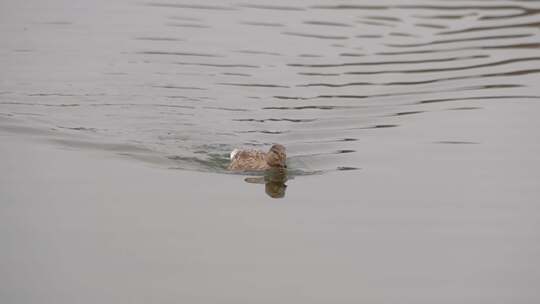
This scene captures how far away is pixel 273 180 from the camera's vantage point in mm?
12656

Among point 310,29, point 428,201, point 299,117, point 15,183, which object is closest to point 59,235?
point 15,183

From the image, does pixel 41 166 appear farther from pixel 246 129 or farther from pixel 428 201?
pixel 428 201

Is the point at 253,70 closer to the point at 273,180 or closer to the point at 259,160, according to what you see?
the point at 259,160

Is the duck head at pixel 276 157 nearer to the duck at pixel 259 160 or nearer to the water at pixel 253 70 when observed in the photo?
the duck at pixel 259 160

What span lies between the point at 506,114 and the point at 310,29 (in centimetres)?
510

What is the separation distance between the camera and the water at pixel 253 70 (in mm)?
14188

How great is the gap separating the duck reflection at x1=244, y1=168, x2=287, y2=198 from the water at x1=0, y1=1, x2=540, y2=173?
467 mm

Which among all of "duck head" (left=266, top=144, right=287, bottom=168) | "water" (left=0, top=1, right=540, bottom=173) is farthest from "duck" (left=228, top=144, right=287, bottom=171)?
"water" (left=0, top=1, right=540, bottom=173)

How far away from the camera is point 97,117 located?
1447 centimetres

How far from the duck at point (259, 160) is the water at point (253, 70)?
13.5 inches

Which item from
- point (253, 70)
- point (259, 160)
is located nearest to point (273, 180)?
point (259, 160)

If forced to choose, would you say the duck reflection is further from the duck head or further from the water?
the water

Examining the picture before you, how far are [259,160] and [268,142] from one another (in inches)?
58.0

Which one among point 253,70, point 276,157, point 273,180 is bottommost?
point 273,180
